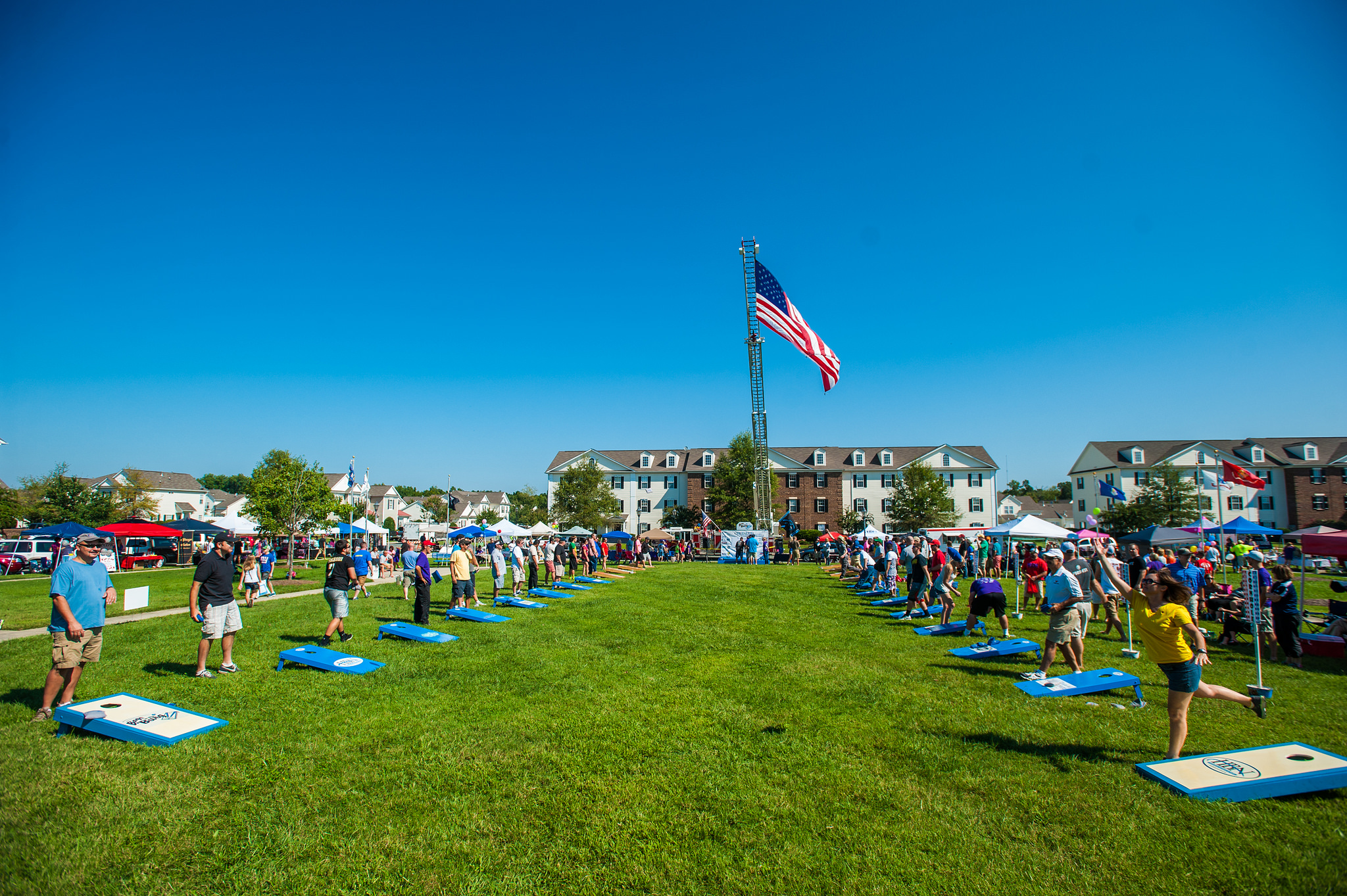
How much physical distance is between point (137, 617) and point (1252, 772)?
867 inches

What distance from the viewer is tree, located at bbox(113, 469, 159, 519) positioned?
48.9m

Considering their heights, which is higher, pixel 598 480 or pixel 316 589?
pixel 598 480

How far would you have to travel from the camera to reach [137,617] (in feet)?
52.7

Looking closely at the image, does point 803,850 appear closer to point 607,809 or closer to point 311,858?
point 607,809

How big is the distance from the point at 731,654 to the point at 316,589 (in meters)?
19.9

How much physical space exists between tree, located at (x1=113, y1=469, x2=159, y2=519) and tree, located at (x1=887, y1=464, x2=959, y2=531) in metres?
66.8

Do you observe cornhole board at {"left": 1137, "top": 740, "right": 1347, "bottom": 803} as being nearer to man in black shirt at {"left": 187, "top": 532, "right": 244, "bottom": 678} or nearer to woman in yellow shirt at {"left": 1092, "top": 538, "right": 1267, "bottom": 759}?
woman in yellow shirt at {"left": 1092, "top": 538, "right": 1267, "bottom": 759}

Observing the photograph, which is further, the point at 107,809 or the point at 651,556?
the point at 651,556

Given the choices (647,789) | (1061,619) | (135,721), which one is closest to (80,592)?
(135,721)

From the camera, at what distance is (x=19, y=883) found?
13.8ft

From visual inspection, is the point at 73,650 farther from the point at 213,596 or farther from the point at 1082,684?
the point at 1082,684

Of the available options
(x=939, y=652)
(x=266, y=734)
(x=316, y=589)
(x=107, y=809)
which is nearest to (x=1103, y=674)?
(x=939, y=652)

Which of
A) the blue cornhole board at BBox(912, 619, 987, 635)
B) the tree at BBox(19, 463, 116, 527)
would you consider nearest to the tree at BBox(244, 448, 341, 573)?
the tree at BBox(19, 463, 116, 527)

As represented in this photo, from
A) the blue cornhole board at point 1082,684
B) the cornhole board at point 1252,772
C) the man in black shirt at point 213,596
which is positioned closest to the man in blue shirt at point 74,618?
the man in black shirt at point 213,596
